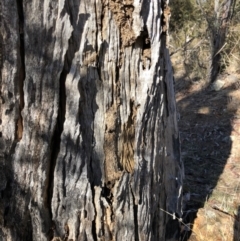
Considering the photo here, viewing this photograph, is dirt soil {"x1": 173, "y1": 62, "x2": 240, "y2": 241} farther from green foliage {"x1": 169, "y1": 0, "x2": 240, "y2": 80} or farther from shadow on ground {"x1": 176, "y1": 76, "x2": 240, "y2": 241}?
green foliage {"x1": 169, "y1": 0, "x2": 240, "y2": 80}

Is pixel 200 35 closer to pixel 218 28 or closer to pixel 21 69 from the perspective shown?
pixel 218 28

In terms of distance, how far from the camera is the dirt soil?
2920 mm

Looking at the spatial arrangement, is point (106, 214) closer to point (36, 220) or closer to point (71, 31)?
point (36, 220)

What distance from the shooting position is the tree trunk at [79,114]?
5.93 feet

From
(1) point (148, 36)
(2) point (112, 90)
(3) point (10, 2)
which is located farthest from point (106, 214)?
(3) point (10, 2)

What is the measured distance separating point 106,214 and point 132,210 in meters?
0.18

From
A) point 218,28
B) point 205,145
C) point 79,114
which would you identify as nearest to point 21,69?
point 79,114

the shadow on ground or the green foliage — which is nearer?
the shadow on ground

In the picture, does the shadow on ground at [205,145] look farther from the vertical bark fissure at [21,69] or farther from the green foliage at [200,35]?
the vertical bark fissure at [21,69]

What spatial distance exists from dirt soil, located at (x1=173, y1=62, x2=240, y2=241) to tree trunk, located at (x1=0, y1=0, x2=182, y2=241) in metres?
0.78

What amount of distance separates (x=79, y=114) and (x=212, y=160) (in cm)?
233

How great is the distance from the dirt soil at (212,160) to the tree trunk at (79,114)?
0.78m

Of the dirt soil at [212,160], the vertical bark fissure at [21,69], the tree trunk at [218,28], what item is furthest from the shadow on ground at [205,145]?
the vertical bark fissure at [21,69]

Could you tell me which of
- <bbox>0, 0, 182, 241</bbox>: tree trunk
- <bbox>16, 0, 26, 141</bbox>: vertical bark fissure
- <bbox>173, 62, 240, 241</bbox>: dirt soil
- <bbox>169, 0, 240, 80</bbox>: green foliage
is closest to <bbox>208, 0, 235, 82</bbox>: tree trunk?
<bbox>169, 0, 240, 80</bbox>: green foliage
